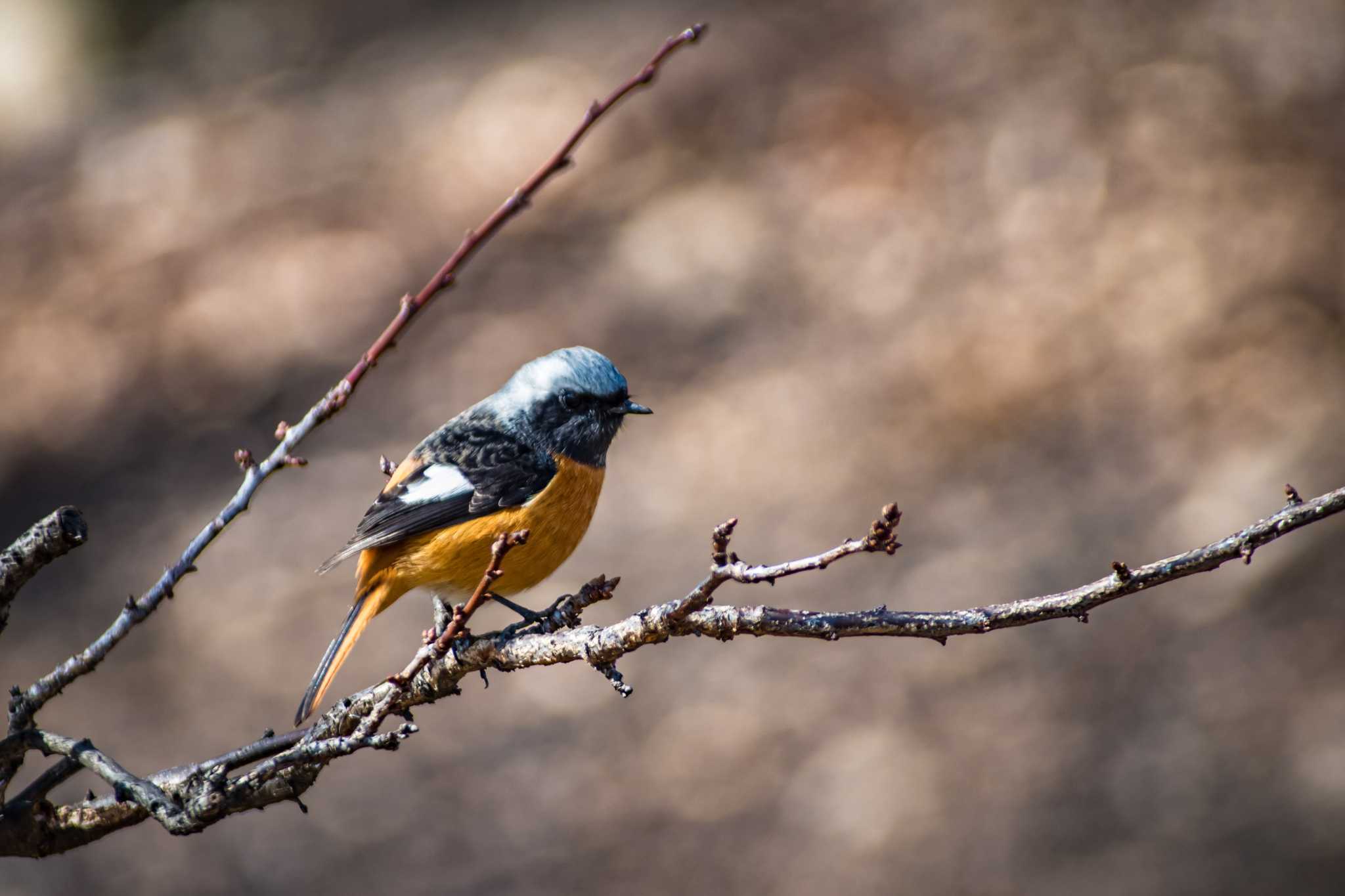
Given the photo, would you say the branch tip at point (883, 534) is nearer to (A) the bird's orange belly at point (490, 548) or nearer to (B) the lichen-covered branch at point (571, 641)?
(B) the lichen-covered branch at point (571, 641)

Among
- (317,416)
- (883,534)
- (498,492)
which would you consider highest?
(498,492)

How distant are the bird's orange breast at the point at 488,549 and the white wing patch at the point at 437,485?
0.38ft

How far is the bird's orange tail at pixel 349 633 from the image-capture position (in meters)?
3.34

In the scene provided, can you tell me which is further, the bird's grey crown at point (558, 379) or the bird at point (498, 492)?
the bird's grey crown at point (558, 379)

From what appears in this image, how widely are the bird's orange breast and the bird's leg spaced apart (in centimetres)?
4

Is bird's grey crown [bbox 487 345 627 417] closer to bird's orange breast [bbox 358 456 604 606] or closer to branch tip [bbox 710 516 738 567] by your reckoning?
bird's orange breast [bbox 358 456 604 606]

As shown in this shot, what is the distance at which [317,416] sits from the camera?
1.83 meters

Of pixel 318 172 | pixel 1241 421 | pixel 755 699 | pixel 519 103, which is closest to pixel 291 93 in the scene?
pixel 318 172

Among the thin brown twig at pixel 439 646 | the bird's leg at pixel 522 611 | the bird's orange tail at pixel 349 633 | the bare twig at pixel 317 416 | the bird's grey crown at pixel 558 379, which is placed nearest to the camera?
the bare twig at pixel 317 416

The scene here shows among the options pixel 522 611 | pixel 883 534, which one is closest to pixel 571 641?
pixel 883 534

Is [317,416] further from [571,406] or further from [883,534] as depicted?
[571,406]

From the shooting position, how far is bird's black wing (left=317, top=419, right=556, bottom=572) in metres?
3.66

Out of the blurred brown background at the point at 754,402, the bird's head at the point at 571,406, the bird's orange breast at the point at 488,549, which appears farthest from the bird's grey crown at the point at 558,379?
the blurred brown background at the point at 754,402

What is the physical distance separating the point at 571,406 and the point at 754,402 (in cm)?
448
